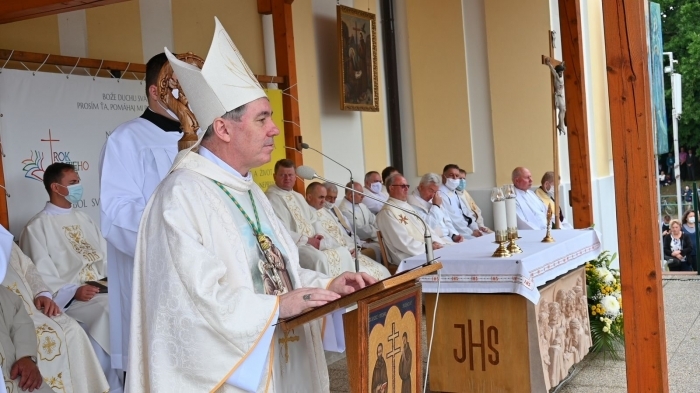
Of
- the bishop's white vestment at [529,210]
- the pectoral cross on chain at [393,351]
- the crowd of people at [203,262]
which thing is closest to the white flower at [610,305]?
the crowd of people at [203,262]

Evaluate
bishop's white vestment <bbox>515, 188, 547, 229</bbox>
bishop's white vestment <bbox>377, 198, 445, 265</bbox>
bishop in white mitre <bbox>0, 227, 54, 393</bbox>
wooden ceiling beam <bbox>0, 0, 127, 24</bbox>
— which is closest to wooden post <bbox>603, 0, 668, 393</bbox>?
bishop in white mitre <bbox>0, 227, 54, 393</bbox>

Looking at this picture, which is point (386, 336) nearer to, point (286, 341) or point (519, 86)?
point (286, 341)

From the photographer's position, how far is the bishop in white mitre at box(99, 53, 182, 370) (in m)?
3.31

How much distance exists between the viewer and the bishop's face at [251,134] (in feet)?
8.72

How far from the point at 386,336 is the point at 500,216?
2524mm

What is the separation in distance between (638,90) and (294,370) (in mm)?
2211

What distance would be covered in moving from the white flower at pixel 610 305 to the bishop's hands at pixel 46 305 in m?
3.90

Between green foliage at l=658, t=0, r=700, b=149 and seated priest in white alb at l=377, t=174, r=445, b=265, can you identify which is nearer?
seated priest in white alb at l=377, t=174, r=445, b=265

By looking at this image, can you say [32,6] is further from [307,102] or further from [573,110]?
[307,102]

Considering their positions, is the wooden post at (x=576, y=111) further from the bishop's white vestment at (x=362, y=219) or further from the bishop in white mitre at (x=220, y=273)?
the bishop in white mitre at (x=220, y=273)

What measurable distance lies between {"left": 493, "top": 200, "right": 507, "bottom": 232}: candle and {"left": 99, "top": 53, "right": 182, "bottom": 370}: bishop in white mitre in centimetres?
236

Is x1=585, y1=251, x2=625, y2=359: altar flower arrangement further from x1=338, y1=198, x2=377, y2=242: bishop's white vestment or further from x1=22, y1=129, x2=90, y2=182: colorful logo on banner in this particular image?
x1=22, y1=129, x2=90, y2=182: colorful logo on banner

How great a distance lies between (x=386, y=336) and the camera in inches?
114

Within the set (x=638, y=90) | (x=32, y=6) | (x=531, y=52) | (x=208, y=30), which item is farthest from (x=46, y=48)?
(x=531, y=52)
